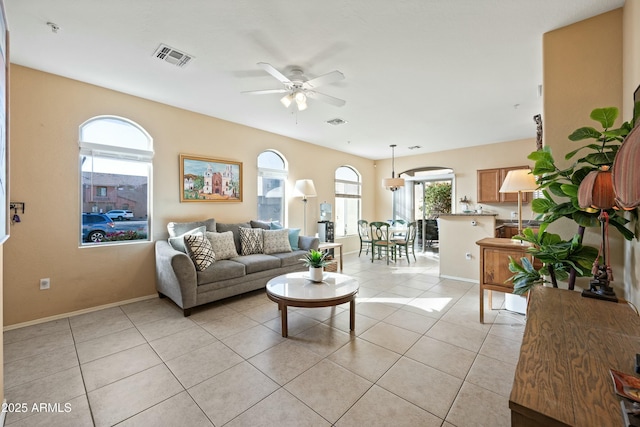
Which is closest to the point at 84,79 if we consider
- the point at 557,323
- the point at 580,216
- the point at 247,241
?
the point at 247,241

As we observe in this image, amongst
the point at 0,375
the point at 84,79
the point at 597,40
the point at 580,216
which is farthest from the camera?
the point at 84,79

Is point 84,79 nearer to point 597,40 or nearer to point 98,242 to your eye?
point 98,242

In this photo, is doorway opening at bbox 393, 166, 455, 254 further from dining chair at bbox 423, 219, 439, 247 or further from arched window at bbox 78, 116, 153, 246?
arched window at bbox 78, 116, 153, 246

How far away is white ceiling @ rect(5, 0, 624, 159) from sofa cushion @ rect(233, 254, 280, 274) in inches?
87.3

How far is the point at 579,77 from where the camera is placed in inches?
83.0

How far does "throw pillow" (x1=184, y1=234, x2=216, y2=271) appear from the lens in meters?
3.18

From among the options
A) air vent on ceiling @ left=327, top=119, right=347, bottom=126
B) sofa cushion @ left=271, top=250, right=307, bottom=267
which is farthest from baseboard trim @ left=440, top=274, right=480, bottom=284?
air vent on ceiling @ left=327, top=119, right=347, bottom=126

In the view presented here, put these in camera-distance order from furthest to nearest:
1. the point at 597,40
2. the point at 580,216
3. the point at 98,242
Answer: the point at 98,242 → the point at 597,40 → the point at 580,216

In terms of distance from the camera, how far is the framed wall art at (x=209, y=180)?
400 cm

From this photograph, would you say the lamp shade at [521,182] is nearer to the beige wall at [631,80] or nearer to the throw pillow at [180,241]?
the beige wall at [631,80]

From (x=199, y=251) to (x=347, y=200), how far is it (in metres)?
4.75

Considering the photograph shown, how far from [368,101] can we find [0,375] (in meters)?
4.19

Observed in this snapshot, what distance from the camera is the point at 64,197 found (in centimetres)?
303

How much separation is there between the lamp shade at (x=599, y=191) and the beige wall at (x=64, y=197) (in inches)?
171
